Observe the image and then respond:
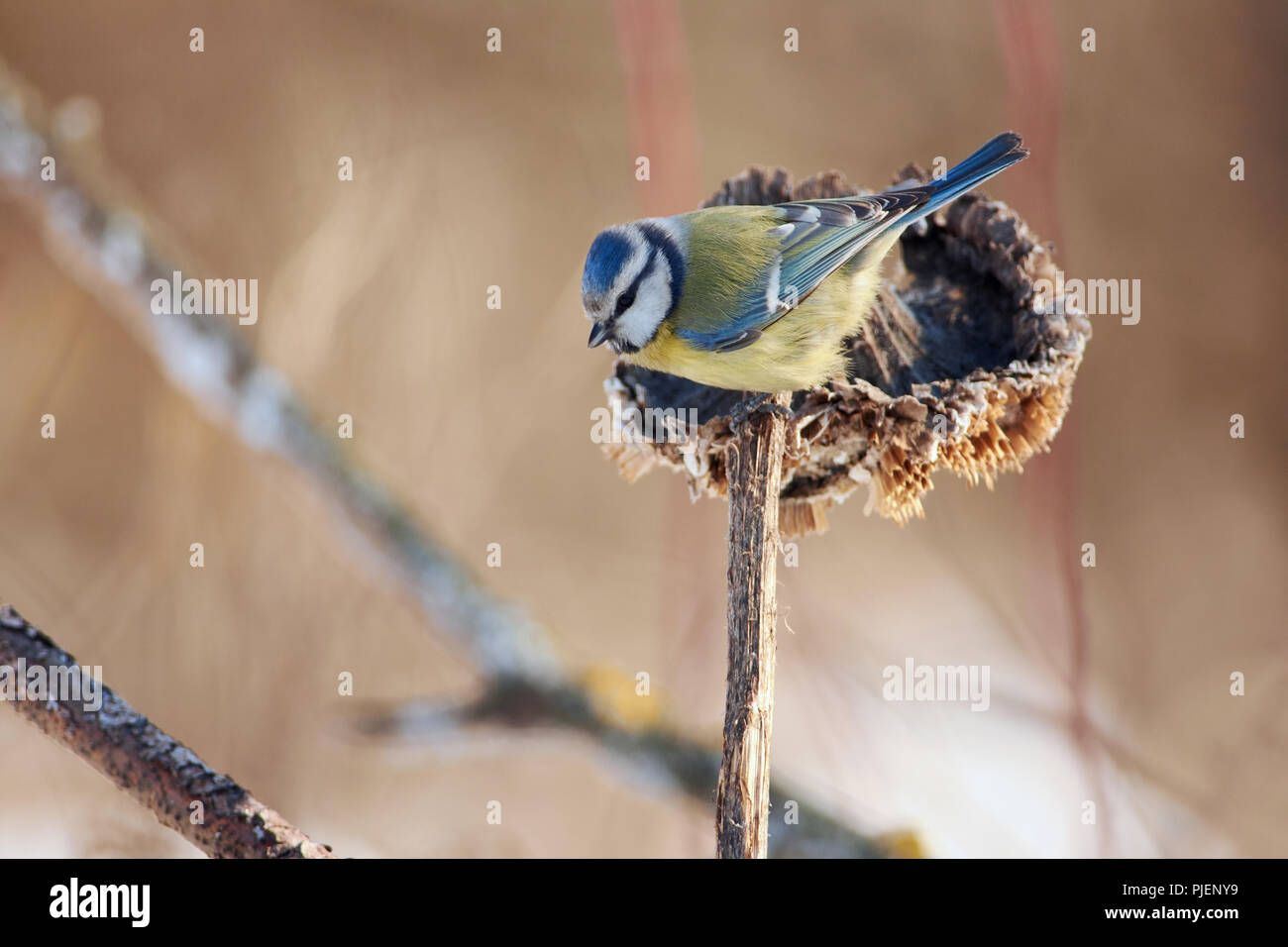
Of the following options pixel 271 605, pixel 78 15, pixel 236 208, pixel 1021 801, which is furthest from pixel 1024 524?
pixel 78 15

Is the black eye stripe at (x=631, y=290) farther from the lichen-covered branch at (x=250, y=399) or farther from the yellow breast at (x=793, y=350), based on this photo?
the lichen-covered branch at (x=250, y=399)

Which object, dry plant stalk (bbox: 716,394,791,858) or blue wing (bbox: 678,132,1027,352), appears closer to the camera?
dry plant stalk (bbox: 716,394,791,858)

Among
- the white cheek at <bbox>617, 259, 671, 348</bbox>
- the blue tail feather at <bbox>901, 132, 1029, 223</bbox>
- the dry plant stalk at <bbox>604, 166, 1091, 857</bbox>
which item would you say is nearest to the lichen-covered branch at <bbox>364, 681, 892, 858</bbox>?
the dry plant stalk at <bbox>604, 166, 1091, 857</bbox>

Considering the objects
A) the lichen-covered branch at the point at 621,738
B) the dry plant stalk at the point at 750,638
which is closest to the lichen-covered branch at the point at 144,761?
the dry plant stalk at the point at 750,638

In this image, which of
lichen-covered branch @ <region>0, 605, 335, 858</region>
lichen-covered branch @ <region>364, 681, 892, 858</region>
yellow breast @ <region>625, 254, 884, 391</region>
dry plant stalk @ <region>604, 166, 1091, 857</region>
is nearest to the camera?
lichen-covered branch @ <region>0, 605, 335, 858</region>

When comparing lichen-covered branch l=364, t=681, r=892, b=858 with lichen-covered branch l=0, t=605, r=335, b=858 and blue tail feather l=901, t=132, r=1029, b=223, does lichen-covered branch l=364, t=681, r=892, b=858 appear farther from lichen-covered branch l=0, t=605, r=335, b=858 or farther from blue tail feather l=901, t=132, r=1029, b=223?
blue tail feather l=901, t=132, r=1029, b=223

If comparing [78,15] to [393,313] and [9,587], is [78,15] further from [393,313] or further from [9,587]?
[9,587]

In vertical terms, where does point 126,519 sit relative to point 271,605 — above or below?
above

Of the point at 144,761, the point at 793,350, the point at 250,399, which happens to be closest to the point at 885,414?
the point at 793,350
